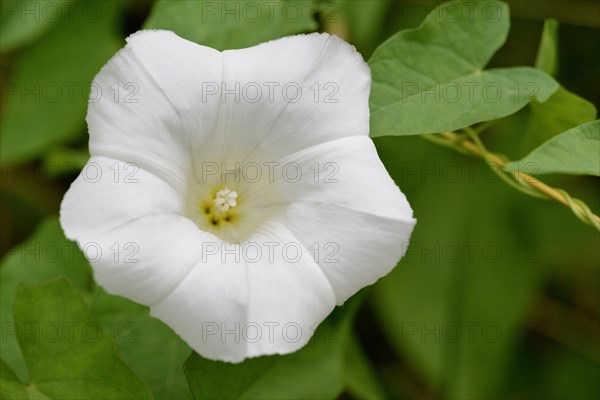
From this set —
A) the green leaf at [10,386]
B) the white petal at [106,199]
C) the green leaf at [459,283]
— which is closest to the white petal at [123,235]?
the white petal at [106,199]

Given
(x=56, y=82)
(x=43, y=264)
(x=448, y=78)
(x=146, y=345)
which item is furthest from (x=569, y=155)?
(x=56, y=82)

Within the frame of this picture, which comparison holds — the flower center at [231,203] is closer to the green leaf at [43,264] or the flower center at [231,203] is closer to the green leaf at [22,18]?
the green leaf at [43,264]

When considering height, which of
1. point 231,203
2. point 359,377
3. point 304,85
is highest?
point 304,85

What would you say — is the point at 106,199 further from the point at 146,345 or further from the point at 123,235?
the point at 146,345

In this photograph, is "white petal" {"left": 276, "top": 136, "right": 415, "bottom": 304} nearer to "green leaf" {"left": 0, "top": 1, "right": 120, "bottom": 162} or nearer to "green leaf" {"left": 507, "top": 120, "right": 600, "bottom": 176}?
"green leaf" {"left": 507, "top": 120, "right": 600, "bottom": 176}

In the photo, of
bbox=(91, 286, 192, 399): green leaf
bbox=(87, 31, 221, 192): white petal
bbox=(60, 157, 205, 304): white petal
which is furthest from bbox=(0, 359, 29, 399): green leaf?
bbox=(87, 31, 221, 192): white petal

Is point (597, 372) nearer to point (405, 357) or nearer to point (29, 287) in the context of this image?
point (405, 357)
